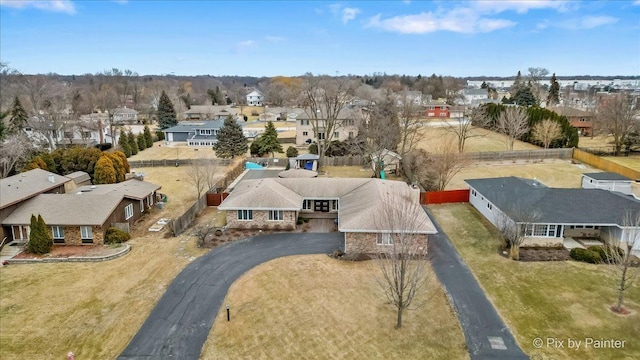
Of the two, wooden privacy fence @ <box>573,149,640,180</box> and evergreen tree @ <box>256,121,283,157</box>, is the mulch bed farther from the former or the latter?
evergreen tree @ <box>256,121,283,157</box>

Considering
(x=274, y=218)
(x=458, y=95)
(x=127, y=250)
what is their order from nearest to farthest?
(x=127, y=250) → (x=274, y=218) → (x=458, y=95)

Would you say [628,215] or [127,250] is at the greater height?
[628,215]

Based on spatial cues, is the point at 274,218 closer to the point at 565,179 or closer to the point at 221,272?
the point at 221,272

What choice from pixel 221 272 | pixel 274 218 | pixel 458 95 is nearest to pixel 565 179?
pixel 274 218

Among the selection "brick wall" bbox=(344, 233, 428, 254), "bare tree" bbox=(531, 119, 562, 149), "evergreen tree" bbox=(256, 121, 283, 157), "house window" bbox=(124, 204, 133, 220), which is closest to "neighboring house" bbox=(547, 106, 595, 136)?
"bare tree" bbox=(531, 119, 562, 149)

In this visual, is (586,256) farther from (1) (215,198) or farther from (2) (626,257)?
(1) (215,198)

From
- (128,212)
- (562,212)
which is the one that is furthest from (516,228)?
(128,212)
